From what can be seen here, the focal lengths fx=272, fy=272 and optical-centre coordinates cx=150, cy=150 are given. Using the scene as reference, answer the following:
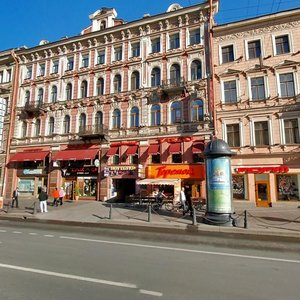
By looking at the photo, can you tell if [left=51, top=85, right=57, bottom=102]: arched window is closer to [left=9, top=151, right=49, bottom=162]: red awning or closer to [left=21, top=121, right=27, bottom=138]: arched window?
[left=21, top=121, right=27, bottom=138]: arched window

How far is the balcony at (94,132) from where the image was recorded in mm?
26825

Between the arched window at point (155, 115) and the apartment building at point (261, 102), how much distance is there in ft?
18.2

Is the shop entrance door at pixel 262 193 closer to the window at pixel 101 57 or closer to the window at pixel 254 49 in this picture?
the window at pixel 254 49

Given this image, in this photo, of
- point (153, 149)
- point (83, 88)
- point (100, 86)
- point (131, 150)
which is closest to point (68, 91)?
Result: point (83, 88)

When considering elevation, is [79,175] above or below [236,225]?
above

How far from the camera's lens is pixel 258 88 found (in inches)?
923

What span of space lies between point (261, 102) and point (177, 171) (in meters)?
9.21

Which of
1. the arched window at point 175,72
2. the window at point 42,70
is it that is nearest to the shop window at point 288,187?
the arched window at point 175,72

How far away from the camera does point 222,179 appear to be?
550 inches

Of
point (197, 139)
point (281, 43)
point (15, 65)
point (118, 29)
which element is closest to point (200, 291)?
point (197, 139)

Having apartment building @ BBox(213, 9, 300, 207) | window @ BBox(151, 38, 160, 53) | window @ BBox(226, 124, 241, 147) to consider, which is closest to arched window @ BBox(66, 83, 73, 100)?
window @ BBox(151, 38, 160, 53)

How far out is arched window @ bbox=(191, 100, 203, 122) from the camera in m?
24.7

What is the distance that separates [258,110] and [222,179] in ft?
38.0

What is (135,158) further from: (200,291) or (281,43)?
(200,291)
